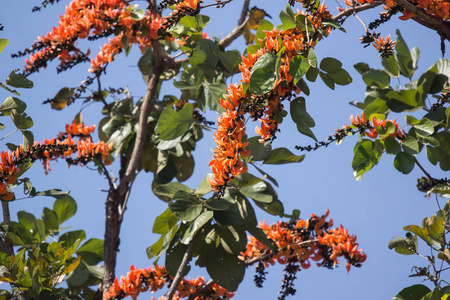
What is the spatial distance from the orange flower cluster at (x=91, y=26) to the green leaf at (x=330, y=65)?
1.25 meters

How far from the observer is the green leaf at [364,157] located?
5.10 feet

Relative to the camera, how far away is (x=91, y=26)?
2.62 meters

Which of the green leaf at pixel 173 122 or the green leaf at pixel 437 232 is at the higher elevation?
the green leaf at pixel 173 122

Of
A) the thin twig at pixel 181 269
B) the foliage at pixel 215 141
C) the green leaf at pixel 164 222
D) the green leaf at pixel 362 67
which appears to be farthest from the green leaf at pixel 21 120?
the green leaf at pixel 362 67

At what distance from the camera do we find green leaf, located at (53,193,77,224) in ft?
9.37

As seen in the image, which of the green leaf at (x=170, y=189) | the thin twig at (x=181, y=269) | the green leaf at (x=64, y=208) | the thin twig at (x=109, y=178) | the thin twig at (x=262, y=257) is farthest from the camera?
the green leaf at (x=64, y=208)

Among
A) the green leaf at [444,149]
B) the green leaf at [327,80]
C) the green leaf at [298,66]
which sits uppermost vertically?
the green leaf at [327,80]

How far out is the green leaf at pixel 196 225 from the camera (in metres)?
1.92

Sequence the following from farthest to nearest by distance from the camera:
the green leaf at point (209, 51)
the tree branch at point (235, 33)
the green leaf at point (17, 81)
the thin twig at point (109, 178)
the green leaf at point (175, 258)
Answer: the tree branch at point (235, 33) < the thin twig at point (109, 178) < the green leaf at point (209, 51) < the green leaf at point (175, 258) < the green leaf at point (17, 81)

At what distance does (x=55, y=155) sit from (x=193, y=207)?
94 centimetres

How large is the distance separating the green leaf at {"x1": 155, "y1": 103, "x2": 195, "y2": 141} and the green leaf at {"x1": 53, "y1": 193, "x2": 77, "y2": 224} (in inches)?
33.9

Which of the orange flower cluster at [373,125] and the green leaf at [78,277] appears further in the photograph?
the green leaf at [78,277]

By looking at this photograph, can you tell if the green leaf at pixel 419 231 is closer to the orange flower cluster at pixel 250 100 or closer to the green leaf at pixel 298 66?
the orange flower cluster at pixel 250 100

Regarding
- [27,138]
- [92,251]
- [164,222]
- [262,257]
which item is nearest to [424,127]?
[262,257]
